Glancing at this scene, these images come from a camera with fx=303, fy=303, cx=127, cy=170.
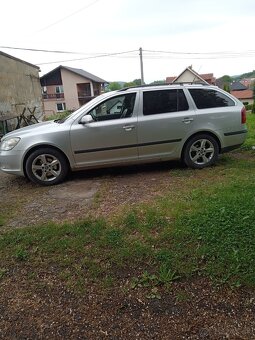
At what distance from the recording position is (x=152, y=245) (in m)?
3.07

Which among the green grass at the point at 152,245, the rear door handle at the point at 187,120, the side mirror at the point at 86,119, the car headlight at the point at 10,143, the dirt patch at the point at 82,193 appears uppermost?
the side mirror at the point at 86,119

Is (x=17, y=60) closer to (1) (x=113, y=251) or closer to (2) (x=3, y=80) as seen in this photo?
(2) (x=3, y=80)

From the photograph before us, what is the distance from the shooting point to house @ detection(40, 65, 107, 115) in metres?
48.5

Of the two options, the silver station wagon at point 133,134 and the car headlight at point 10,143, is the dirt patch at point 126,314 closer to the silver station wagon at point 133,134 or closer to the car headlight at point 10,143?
the silver station wagon at point 133,134

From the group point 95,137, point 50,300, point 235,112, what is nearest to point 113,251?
point 50,300

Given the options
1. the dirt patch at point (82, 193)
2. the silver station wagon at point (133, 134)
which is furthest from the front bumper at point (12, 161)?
the dirt patch at point (82, 193)

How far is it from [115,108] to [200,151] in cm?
172

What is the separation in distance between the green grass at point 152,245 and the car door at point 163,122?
1501 millimetres

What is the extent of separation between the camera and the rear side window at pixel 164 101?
534 centimetres

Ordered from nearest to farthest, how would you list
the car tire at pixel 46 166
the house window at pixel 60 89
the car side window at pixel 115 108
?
1. the car tire at pixel 46 166
2. the car side window at pixel 115 108
3. the house window at pixel 60 89

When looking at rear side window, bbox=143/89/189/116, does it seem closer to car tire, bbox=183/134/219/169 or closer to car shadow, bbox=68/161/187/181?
car tire, bbox=183/134/219/169

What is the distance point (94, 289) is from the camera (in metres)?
2.57

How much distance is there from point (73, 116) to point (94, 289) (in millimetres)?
→ 3406

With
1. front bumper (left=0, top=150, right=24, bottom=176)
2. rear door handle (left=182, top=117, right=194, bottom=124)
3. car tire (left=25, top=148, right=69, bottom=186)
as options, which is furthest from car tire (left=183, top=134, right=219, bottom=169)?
front bumper (left=0, top=150, right=24, bottom=176)
